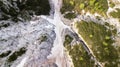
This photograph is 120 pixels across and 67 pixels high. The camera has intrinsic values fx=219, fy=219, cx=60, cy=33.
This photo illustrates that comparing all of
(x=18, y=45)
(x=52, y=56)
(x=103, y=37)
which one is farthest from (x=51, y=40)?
(x=103, y=37)

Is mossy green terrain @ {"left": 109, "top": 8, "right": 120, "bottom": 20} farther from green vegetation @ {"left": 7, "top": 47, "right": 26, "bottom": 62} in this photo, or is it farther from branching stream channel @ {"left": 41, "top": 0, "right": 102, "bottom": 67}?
green vegetation @ {"left": 7, "top": 47, "right": 26, "bottom": 62}

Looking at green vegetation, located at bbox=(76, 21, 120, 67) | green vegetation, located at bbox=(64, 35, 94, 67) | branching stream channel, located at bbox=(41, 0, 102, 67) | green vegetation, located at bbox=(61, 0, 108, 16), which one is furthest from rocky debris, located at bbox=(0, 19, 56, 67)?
green vegetation, located at bbox=(76, 21, 120, 67)

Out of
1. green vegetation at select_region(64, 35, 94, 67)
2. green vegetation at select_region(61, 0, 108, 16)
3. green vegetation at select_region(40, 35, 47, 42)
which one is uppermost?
green vegetation at select_region(61, 0, 108, 16)

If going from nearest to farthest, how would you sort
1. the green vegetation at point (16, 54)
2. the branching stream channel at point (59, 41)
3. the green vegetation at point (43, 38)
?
1. the green vegetation at point (16, 54)
2. the branching stream channel at point (59, 41)
3. the green vegetation at point (43, 38)

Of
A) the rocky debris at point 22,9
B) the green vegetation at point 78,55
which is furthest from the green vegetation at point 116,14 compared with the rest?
the rocky debris at point 22,9

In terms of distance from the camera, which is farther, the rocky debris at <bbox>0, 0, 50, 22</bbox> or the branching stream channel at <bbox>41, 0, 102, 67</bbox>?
the rocky debris at <bbox>0, 0, 50, 22</bbox>

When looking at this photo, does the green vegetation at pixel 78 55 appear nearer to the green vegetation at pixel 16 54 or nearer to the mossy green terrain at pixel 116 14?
the green vegetation at pixel 16 54

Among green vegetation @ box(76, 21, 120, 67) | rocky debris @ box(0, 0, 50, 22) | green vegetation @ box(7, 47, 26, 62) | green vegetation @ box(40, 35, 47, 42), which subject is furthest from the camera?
rocky debris @ box(0, 0, 50, 22)
